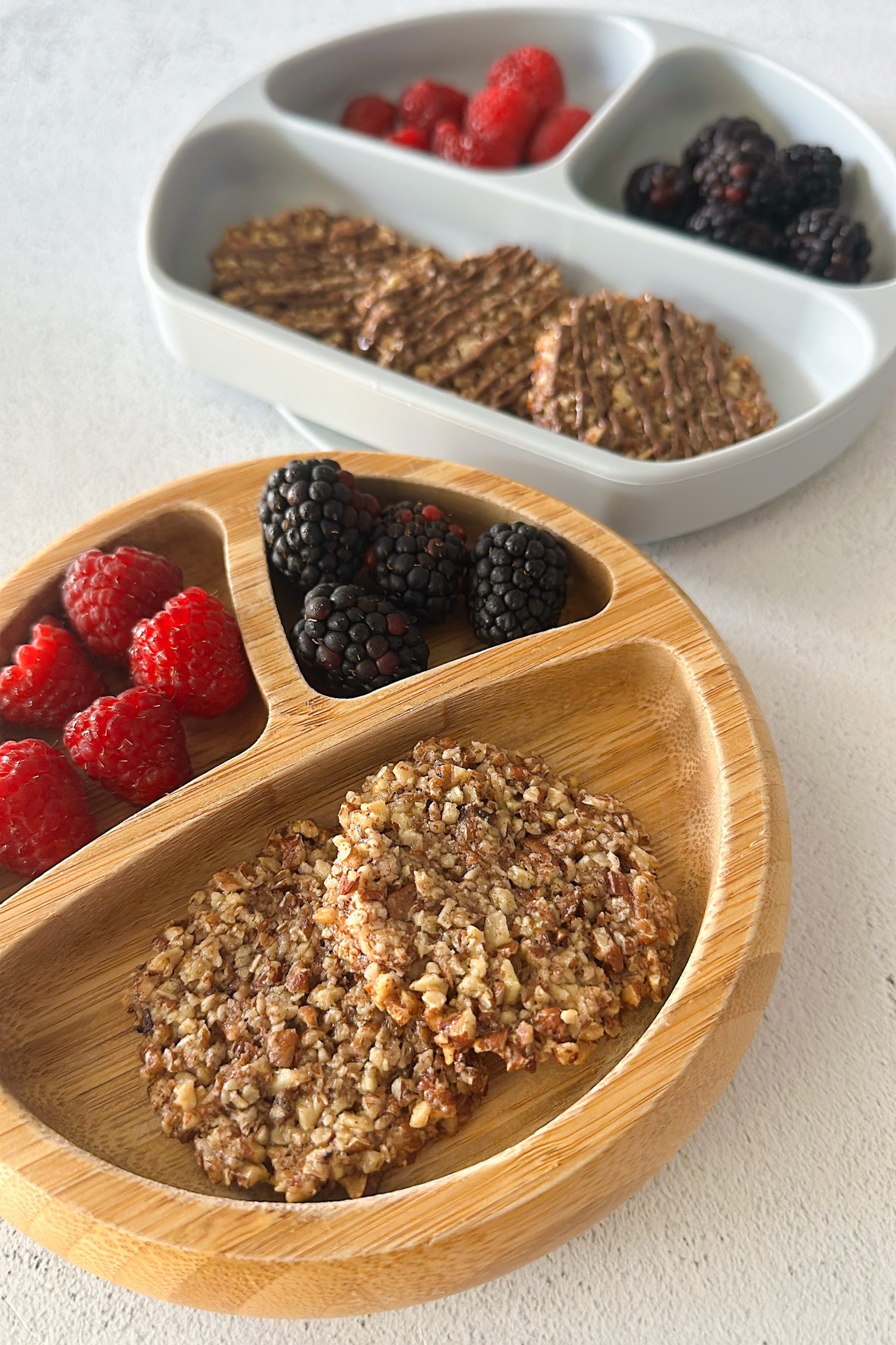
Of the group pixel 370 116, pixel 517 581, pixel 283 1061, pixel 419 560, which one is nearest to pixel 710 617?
pixel 517 581

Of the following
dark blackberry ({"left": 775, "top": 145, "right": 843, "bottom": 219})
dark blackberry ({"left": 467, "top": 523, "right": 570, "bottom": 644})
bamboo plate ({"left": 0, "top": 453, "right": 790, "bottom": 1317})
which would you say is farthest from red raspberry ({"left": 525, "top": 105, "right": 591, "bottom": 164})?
dark blackberry ({"left": 467, "top": 523, "right": 570, "bottom": 644})

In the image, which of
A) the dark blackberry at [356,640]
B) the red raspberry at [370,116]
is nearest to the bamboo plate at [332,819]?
the dark blackberry at [356,640]

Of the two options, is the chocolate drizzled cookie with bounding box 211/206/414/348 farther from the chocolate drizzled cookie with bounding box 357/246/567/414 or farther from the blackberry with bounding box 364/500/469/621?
the blackberry with bounding box 364/500/469/621

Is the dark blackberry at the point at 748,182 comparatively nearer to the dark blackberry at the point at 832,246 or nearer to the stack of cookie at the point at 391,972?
the dark blackberry at the point at 832,246

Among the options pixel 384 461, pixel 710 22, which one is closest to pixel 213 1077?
pixel 384 461

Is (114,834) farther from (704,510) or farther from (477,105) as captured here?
(477,105)

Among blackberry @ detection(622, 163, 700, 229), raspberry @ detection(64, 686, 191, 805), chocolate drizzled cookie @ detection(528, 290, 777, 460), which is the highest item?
blackberry @ detection(622, 163, 700, 229)

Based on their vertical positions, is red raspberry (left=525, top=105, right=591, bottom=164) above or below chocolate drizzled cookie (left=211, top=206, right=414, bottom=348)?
above
